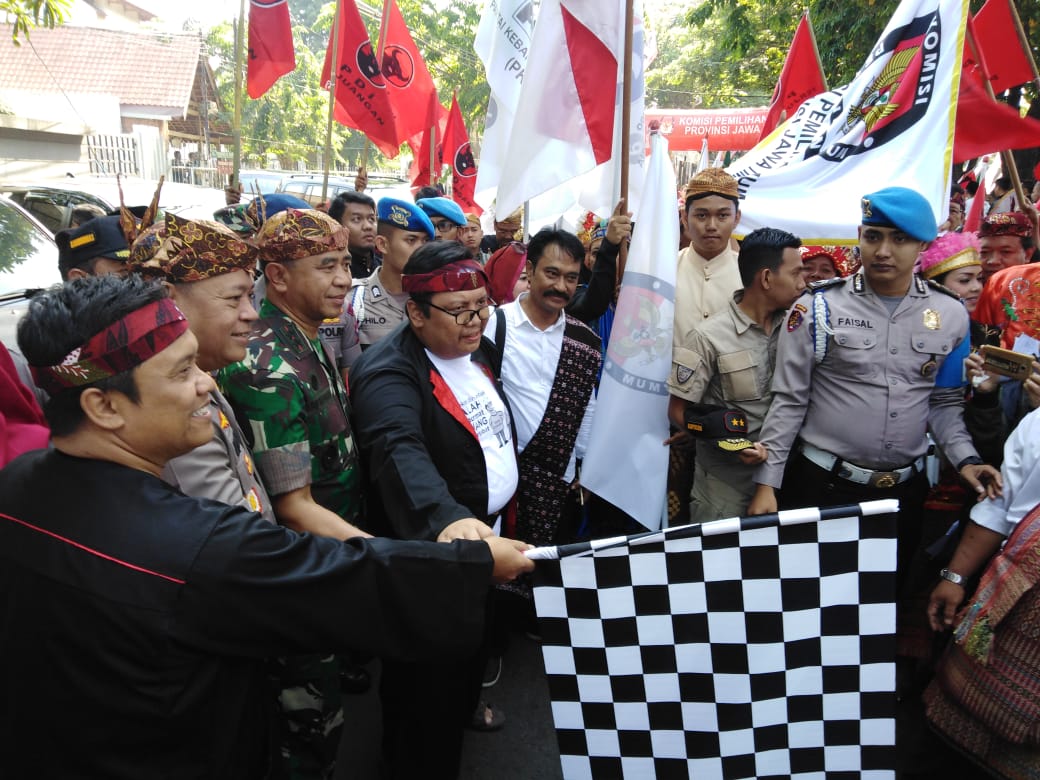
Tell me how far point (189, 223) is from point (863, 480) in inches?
98.9

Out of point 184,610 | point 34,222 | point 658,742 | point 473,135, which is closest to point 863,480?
point 658,742

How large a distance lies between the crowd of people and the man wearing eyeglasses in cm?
1

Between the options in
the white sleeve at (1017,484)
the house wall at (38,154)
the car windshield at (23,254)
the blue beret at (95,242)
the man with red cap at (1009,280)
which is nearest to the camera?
the white sleeve at (1017,484)

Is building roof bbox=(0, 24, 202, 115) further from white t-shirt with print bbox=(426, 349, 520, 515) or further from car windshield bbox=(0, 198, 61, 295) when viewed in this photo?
white t-shirt with print bbox=(426, 349, 520, 515)

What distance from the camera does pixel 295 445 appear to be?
2.04m

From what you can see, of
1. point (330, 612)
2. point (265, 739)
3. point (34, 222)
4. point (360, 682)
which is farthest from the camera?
point (34, 222)

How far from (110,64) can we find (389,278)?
2537cm

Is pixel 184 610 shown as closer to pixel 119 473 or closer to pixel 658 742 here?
pixel 119 473

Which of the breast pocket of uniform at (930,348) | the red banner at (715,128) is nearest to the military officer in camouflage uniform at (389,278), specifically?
the breast pocket of uniform at (930,348)

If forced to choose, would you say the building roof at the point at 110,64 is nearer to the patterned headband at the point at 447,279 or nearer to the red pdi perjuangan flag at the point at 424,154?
the red pdi perjuangan flag at the point at 424,154

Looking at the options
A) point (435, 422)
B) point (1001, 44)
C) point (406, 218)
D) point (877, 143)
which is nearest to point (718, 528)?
point (435, 422)

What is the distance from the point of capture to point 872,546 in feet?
5.81

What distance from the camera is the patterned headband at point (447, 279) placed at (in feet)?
7.91

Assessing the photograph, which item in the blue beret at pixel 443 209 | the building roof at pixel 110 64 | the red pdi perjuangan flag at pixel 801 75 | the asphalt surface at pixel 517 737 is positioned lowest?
the asphalt surface at pixel 517 737
